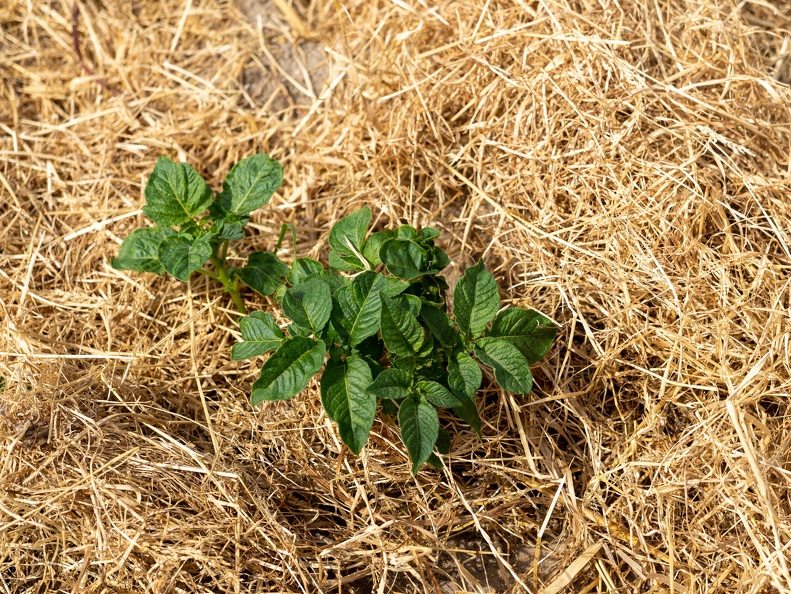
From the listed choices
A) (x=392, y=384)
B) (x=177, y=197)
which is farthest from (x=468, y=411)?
(x=177, y=197)

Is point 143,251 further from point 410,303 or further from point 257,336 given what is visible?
point 410,303

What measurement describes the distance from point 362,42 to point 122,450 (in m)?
1.52

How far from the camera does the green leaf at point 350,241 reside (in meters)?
1.64

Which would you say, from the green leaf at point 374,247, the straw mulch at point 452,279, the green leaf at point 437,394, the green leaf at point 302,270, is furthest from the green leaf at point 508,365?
the green leaf at point 302,270

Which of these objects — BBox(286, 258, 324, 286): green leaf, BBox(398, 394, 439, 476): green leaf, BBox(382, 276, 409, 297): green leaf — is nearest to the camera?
BBox(398, 394, 439, 476): green leaf

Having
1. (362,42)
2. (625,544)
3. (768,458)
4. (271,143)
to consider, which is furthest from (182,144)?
(768,458)

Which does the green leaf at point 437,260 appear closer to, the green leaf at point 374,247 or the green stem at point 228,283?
the green leaf at point 374,247

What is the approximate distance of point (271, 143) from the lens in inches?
89.0

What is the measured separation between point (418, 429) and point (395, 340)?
20 cm

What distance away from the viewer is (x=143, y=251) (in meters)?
1.82

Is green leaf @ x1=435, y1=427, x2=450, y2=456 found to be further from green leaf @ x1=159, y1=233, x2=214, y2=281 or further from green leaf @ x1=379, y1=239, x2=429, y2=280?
green leaf @ x1=159, y1=233, x2=214, y2=281

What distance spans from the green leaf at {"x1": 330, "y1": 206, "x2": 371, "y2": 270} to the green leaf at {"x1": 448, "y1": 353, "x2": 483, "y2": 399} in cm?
33

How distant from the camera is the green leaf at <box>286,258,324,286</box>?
1655mm

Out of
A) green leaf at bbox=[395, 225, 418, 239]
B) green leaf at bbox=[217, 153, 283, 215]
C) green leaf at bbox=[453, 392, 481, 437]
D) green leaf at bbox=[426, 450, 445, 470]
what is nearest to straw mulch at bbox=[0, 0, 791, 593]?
green leaf at bbox=[426, 450, 445, 470]
